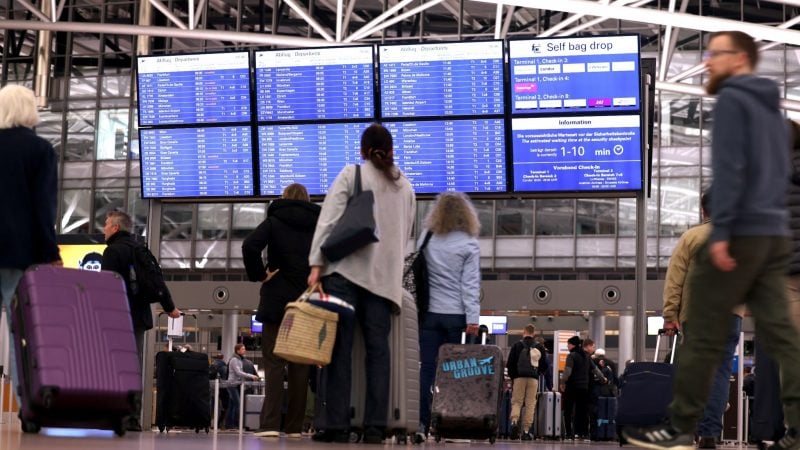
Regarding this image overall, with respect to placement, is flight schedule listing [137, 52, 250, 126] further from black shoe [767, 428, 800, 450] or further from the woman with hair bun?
black shoe [767, 428, 800, 450]

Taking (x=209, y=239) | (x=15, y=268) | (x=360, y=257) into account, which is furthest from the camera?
(x=209, y=239)

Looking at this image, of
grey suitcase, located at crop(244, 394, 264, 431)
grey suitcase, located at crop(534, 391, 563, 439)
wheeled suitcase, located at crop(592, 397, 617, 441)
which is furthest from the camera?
grey suitcase, located at crop(244, 394, 264, 431)

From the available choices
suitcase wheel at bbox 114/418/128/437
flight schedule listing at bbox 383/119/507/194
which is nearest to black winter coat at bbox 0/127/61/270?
suitcase wheel at bbox 114/418/128/437

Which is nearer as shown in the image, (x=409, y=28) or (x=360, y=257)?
(x=360, y=257)

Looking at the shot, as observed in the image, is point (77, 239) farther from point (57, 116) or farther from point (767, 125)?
point (57, 116)

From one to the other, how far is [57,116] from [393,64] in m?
33.6

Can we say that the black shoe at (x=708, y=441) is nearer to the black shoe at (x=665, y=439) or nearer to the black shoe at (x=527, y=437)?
the black shoe at (x=665, y=439)

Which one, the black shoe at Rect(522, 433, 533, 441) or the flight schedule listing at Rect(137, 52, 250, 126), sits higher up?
the flight schedule listing at Rect(137, 52, 250, 126)

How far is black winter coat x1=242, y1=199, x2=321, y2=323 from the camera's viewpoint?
9297mm

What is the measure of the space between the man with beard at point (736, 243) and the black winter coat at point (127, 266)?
18.3 feet

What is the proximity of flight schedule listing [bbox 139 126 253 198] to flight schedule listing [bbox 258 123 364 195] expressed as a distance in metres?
0.19

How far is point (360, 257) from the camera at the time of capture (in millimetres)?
7441

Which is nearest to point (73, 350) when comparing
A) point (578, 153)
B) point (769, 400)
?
point (769, 400)

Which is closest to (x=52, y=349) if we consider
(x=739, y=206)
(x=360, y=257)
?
(x=360, y=257)
